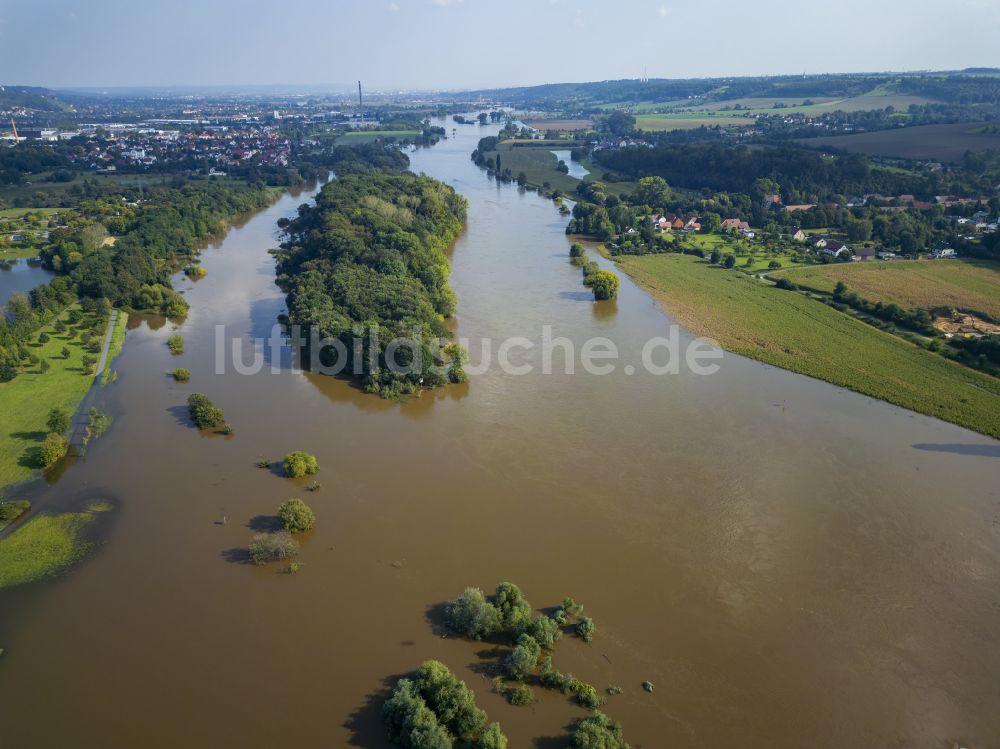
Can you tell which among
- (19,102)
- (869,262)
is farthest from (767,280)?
(19,102)

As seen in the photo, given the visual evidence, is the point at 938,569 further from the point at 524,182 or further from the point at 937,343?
the point at 524,182

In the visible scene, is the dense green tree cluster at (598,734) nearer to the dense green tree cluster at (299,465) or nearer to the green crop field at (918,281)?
the dense green tree cluster at (299,465)

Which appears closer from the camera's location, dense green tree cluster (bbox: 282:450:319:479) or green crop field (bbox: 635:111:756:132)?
dense green tree cluster (bbox: 282:450:319:479)

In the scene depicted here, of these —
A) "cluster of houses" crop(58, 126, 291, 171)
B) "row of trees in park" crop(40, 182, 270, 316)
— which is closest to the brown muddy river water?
"row of trees in park" crop(40, 182, 270, 316)

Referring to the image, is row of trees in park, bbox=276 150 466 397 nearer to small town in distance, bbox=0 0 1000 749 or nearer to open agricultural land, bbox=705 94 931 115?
small town in distance, bbox=0 0 1000 749

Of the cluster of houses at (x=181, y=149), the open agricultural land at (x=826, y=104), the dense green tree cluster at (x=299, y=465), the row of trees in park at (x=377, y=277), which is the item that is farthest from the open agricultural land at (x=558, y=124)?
the dense green tree cluster at (x=299, y=465)
